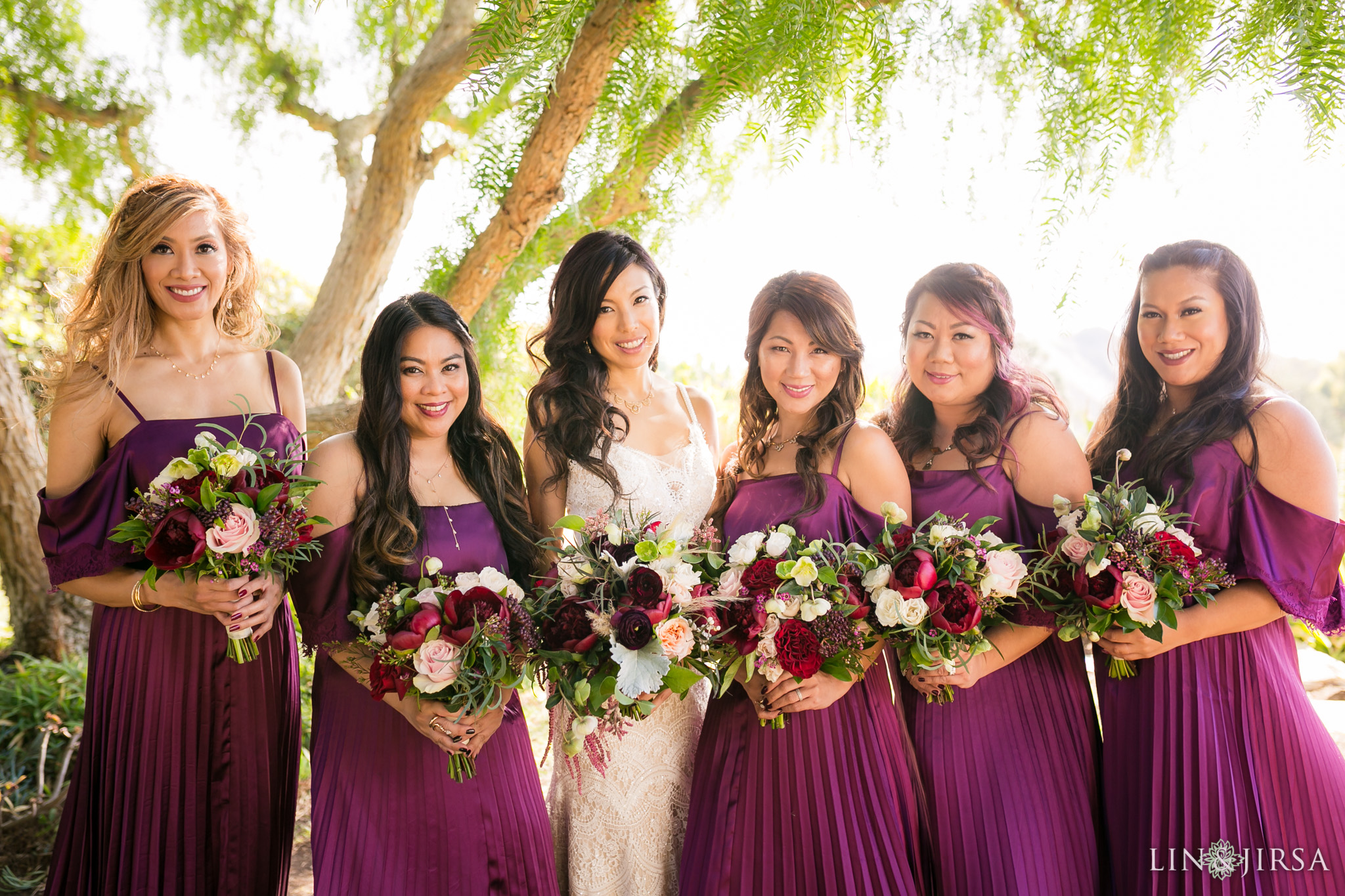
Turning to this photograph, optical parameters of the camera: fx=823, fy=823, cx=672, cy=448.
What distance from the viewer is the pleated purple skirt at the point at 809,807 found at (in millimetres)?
2570

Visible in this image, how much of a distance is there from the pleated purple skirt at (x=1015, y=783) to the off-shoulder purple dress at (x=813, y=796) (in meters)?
0.10

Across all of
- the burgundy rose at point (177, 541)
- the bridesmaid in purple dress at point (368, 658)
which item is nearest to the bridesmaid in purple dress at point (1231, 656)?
the bridesmaid in purple dress at point (368, 658)

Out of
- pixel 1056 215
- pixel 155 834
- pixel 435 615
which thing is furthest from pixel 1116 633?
pixel 155 834

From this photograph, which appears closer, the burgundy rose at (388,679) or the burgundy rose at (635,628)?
the burgundy rose at (635,628)

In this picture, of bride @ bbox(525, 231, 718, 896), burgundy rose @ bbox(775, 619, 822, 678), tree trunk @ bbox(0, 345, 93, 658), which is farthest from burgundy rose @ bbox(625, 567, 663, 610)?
tree trunk @ bbox(0, 345, 93, 658)

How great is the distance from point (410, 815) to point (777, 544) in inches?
56.3

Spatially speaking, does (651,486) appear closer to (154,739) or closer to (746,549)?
(746,549)

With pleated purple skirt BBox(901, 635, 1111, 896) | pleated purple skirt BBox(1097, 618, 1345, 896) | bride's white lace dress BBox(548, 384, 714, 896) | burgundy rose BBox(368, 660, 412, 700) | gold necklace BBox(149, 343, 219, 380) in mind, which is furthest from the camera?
gold necklace BBox(149, 343, 219, 380)

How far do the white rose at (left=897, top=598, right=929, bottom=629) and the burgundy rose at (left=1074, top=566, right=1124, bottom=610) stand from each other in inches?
21.9

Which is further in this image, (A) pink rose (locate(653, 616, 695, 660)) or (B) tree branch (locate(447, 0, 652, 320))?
(B) tree branch (locate(447, 0, 652, 320))

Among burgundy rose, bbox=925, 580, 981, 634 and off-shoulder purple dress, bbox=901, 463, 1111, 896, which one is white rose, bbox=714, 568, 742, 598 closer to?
burgundy rose, bbox=925, 580, 981, 634

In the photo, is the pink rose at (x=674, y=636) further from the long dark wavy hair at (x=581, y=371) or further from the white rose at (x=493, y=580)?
the long dark wavy hair at (x=581, y=371)

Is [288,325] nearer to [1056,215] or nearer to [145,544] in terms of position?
[145,544]

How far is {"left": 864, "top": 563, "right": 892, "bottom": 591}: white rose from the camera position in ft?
7.91
